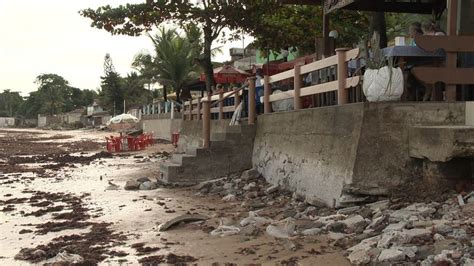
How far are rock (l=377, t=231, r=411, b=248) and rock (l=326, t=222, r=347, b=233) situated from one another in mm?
1110

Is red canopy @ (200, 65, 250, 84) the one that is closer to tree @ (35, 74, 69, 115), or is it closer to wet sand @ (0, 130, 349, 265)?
wet sand @ (0, 130, 349, 265)

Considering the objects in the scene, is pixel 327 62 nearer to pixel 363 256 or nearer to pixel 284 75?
pixel 284 75

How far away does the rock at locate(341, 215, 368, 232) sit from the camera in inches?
257

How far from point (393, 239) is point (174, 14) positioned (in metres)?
14.5

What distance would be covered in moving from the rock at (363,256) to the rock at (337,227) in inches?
42.3

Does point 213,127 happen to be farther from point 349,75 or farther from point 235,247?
point 235,247

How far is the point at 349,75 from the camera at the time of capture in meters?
8.89

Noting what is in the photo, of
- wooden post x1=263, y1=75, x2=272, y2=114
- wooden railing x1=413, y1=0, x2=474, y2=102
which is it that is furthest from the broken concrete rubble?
wooden post x1=263, y1=75, x2=272, y2=114

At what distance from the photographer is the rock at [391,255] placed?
5.07 meters

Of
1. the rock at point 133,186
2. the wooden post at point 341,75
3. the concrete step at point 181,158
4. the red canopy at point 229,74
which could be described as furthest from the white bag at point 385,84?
the red canopy at point 229,74

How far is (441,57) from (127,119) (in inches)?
1074

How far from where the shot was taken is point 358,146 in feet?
24.3

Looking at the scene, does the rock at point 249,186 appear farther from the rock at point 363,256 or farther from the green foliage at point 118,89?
the green foliage at point 118,89

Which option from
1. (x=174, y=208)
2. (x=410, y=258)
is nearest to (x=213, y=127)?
(x=174, y=208)
